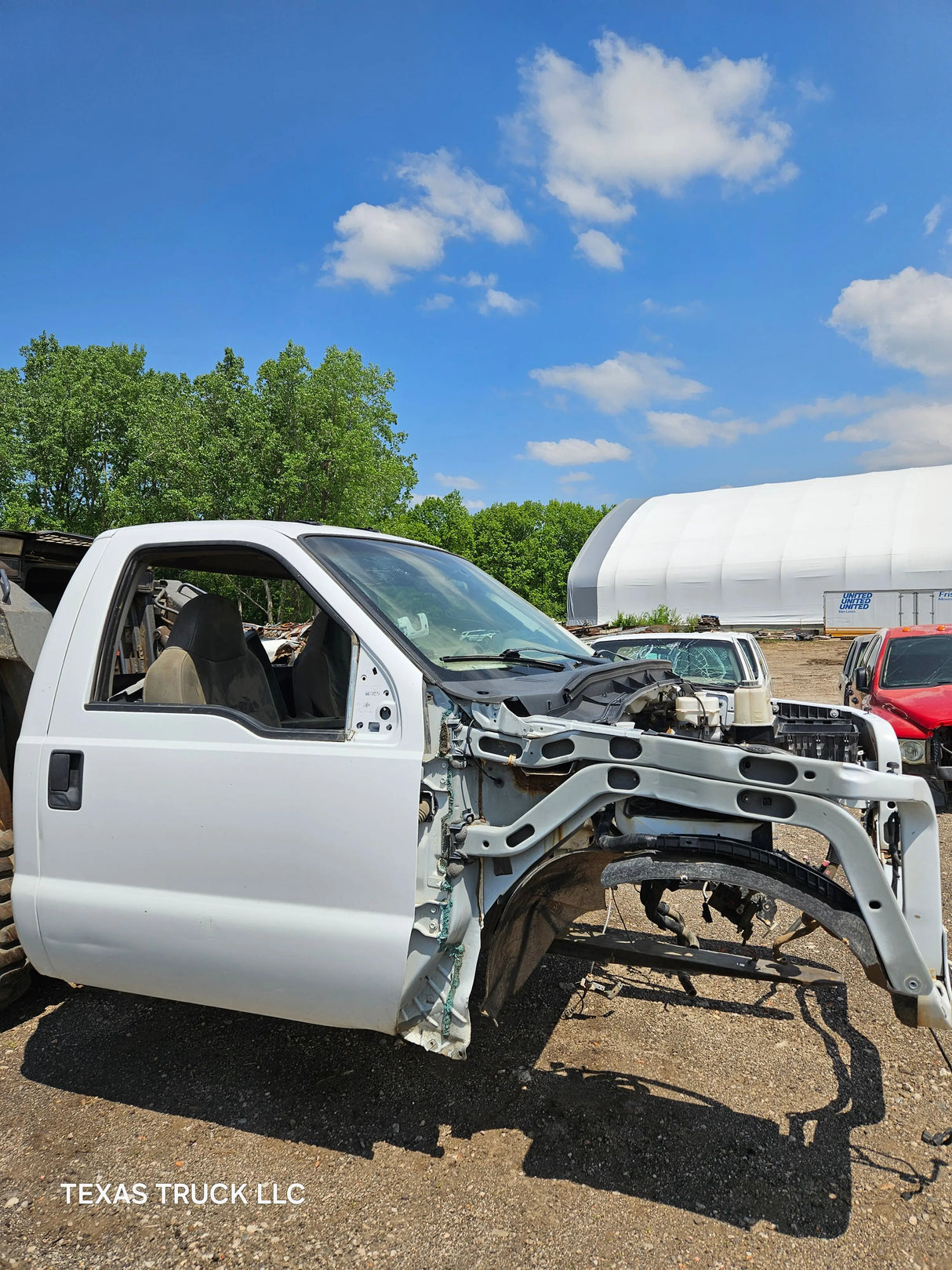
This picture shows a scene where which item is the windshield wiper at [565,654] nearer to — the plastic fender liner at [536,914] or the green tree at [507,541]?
the plastic fender liner at [536,914]

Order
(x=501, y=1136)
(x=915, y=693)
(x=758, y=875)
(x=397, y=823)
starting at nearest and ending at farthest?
(x=758, y=875)
(x=397, y=823)
(x=501, y=1136)
(x=915, y=693)

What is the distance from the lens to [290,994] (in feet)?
8.70

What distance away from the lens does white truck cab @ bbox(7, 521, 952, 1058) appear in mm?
2303

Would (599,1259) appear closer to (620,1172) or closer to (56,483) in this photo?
(620,1172)

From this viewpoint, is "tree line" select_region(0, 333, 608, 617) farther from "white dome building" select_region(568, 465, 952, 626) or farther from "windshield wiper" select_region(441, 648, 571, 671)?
"windshield wiper" select_region(441, 648, 571, 671)

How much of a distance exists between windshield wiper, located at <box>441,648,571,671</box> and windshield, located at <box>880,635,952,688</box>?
21.0ft

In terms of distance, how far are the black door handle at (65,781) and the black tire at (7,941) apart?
84 centimetres

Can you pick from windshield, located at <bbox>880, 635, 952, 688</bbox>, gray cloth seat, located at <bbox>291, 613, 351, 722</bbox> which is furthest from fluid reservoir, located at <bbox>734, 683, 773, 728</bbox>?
windshield, located at <bbox>880, 635, 952, 688</bbox>

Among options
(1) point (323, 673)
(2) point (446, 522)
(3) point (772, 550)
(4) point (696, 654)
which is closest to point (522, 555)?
(2) point (446, 522)

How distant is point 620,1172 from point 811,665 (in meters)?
24.5

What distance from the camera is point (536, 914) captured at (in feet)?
9.25

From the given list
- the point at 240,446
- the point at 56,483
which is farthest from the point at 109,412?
the point at 240,446

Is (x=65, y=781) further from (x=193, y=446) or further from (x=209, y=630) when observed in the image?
(x=193, y=446)

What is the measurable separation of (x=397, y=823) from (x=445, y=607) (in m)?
0.99
